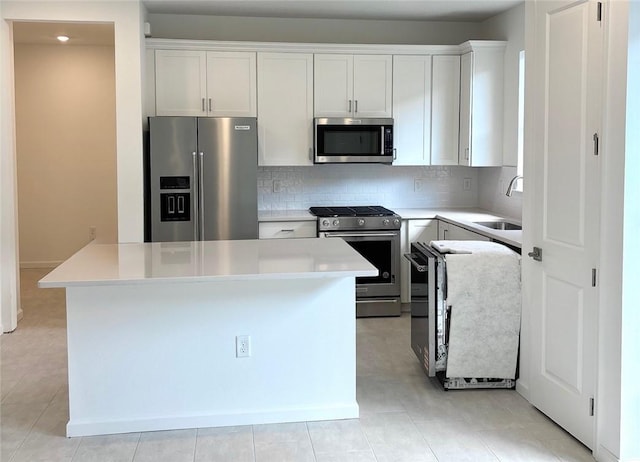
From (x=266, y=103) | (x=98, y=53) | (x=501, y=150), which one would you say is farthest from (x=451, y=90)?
(x=98, y=53)

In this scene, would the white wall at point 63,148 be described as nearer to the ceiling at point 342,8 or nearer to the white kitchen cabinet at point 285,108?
the ceiling at point 342,8

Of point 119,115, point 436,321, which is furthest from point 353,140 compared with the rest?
point 436,321

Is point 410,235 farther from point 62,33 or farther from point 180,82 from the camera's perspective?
point 62,33

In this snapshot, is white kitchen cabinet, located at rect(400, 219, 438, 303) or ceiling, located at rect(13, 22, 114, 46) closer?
white kitchen cabinet, located at rect(400, 219, 438, 303)

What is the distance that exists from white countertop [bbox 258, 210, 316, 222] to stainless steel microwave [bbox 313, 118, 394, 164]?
48 cm

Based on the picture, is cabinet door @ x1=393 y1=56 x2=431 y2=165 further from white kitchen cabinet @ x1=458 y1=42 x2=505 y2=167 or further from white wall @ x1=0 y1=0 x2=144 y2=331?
white wall @ x1=0 y1=0 x2=144 y2=331

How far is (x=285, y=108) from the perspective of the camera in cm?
587

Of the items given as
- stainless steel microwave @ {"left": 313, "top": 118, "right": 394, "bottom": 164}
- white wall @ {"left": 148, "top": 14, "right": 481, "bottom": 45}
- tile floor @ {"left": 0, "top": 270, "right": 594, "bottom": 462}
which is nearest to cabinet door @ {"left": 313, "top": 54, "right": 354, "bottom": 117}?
stainless steel microwave @ {"left": 313, "top": 118, "right": 394, "bottom": 164}

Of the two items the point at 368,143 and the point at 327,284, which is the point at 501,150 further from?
the point at 327,284

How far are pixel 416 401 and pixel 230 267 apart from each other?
1364mm

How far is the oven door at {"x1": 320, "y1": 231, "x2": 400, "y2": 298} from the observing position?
18.9 ft

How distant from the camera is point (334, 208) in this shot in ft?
20.3

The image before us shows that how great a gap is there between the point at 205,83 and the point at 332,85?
106cm

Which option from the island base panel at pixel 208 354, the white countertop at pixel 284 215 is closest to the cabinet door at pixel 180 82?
the white countertop at pixel 284 215
